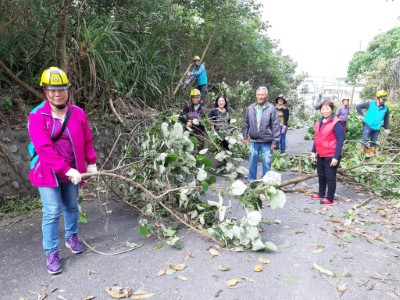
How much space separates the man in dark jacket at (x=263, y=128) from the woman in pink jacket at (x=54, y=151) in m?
2.97

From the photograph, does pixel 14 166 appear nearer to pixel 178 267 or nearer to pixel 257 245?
pixel 178 267

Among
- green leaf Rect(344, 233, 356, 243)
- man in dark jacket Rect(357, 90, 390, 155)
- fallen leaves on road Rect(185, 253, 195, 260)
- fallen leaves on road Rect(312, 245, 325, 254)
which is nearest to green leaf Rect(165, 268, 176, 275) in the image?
fallen leaves on road Rect(185, 253, 195, 260)

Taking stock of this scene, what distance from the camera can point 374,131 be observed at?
809cm

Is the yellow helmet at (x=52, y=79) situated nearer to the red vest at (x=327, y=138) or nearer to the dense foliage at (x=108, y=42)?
the dense foliage at (x=108, y=42)

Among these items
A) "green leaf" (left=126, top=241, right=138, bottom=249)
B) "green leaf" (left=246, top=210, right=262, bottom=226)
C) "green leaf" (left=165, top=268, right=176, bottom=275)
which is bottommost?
"green leaf" (left=126, top=241, right=138, bottom=249)

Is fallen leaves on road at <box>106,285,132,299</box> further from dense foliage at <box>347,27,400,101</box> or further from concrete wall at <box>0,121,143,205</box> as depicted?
dense foliage at <box>347,27,400,101</box>

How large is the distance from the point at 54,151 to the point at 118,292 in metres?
1.32

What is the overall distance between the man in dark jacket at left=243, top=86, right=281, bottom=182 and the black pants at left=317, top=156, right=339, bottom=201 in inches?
29.5

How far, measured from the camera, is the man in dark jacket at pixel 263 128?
5395 mm

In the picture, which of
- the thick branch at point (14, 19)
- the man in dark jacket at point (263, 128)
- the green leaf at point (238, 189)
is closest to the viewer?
the green leaf at point (238, 189)

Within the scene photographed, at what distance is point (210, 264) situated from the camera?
326 centimetres

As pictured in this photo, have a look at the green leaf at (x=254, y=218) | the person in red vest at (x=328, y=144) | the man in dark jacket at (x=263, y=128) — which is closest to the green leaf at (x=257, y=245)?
the green leaf at (x=254, y=218)

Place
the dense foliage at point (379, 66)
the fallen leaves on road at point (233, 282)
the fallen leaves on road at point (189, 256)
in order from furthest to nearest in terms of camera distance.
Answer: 1. the dense foliage at point (379, 66)
2. the fallen leaves on road at point (189, 256)
3. the fallen leaves on road at point (233, 282)

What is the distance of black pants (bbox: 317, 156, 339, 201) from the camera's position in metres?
5.00
